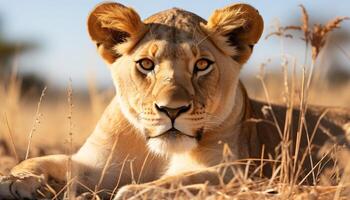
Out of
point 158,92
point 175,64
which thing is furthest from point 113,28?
point 158,92

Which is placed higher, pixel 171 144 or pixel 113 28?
pixel 113 28

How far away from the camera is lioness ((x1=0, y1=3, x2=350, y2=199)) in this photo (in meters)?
3.85

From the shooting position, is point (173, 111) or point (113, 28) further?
point (113, 28)

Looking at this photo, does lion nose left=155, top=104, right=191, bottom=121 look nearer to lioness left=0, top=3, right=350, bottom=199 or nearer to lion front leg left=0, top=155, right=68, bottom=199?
lioness left=0, top=3, right=350, bottom=199

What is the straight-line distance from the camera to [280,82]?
10.1 m

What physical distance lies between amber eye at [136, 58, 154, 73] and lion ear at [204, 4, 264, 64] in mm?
391

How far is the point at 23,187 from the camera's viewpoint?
12.2 feet

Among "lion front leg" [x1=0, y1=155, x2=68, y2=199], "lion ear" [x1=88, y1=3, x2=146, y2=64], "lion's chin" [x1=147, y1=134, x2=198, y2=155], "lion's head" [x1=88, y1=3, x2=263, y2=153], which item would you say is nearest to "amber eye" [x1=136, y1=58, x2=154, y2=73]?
"lion's head" [x1=88, y1=3, x2=263, y2=153]

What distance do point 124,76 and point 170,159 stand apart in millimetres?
483

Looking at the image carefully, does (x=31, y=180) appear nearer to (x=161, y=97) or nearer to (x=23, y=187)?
(x=23, y=187)

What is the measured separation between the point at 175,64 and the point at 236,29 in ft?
1.93

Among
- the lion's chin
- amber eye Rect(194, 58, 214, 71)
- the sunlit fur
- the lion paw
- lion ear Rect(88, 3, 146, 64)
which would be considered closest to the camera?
the lion paw

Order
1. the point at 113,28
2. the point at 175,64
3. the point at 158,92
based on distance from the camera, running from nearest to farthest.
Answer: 1. the point at 158,92
2. the point at 175,64
3. the point at 113,28

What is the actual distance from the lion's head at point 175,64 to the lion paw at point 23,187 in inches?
21.1
